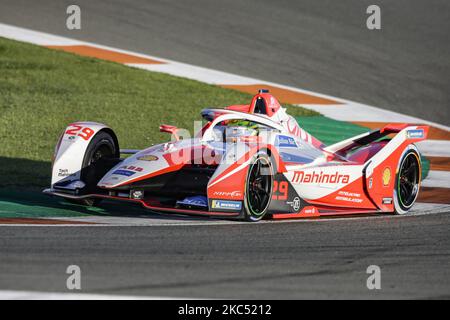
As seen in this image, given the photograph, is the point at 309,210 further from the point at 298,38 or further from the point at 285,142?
the point at 298,38

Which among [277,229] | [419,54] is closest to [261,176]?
[277,229]

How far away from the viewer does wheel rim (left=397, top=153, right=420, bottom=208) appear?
11.1 m

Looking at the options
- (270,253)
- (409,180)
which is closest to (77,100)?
(409,180)

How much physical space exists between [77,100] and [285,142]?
7.19 m

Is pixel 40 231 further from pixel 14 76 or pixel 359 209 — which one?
pixel 14 76

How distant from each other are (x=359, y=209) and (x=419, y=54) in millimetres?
11438

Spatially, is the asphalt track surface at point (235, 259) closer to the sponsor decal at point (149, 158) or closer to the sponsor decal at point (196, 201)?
the sponsor decal at point (196, 201)

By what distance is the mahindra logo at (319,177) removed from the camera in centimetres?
1015

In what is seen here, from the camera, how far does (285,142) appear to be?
412 inches

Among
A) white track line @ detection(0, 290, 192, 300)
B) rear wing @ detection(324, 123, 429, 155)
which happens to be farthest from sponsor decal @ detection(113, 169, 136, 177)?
white track line @ detection(0, 290, 192, 300)

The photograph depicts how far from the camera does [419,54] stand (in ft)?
70.6

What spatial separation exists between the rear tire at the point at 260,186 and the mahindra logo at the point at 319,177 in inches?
15.7
